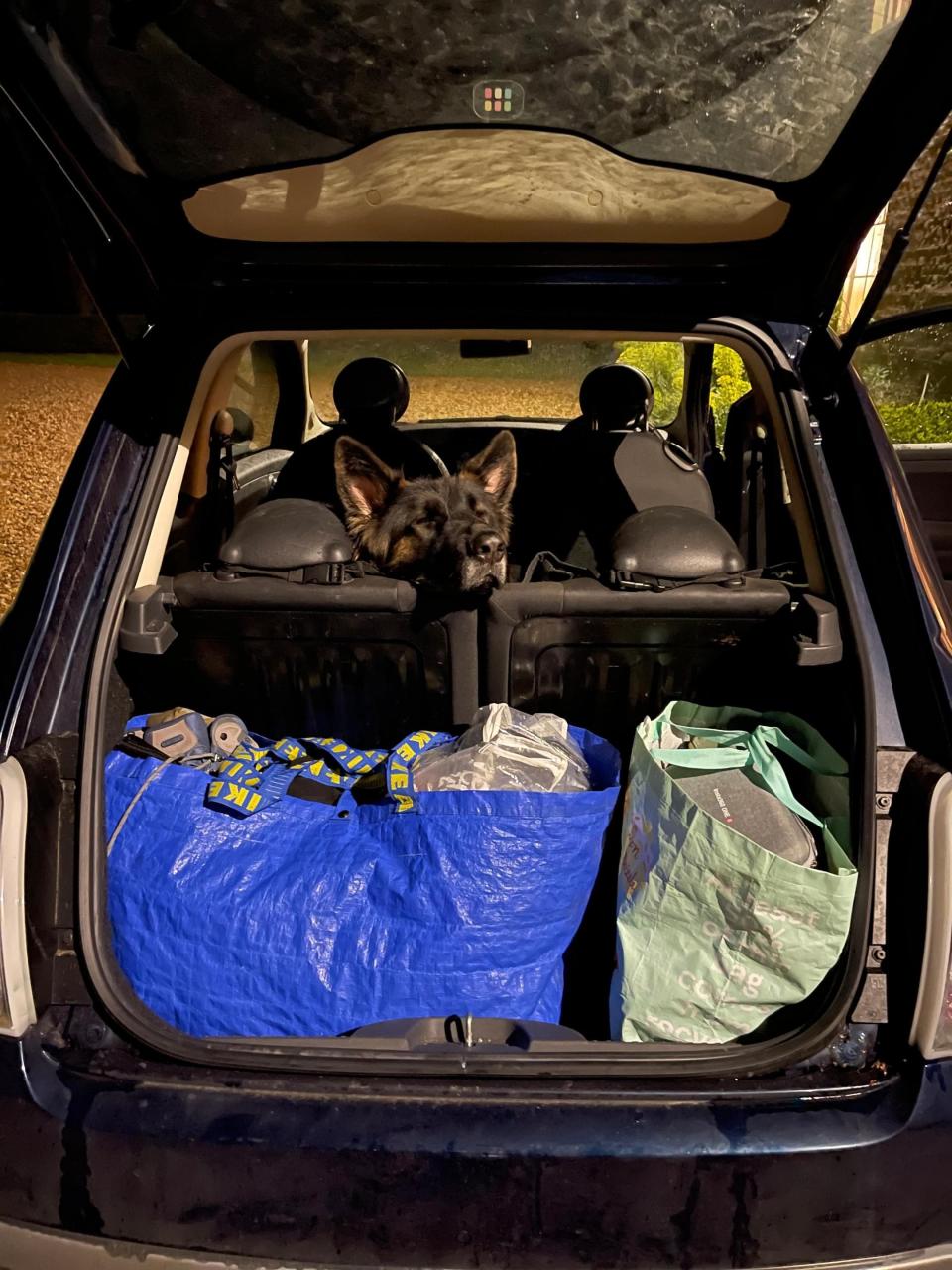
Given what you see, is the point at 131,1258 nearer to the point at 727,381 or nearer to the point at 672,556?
the point at 672,556

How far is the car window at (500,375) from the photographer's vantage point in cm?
492

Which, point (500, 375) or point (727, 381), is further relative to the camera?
point (500, 375)

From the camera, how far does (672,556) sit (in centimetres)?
208

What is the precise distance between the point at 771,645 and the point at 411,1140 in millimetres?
1307

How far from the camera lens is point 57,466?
13852mm

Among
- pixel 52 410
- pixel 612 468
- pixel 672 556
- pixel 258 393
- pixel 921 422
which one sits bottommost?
pixel 672 556

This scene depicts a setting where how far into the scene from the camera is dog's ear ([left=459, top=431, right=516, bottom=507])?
2.96 metres

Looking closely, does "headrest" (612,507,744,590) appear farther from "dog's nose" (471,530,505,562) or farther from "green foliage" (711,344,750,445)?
"green foliage" (711,344,750,445)

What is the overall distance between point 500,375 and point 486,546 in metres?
Answer: 12.8

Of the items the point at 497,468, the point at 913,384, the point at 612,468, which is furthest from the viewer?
the point at 913,384

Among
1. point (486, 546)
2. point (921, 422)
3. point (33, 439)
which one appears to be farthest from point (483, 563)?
point (33, 439)

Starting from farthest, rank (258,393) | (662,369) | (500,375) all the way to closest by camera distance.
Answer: (500,375)
(662,369)
(258,393)

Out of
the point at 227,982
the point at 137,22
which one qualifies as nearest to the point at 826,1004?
the point at 227,982

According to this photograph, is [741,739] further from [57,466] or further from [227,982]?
[57,466]
